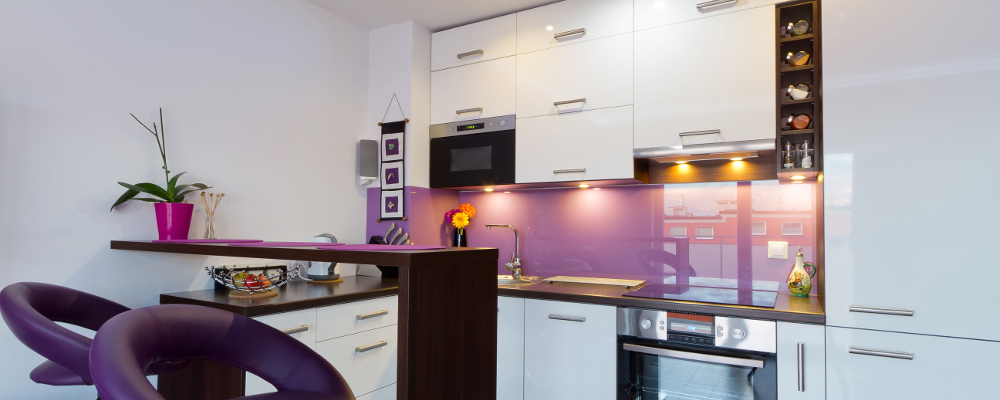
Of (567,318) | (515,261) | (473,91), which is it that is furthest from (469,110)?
(567,318)

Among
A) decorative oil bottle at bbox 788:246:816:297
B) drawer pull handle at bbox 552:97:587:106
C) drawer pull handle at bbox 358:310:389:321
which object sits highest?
drawer pull handle at bbox 552:97:587:106

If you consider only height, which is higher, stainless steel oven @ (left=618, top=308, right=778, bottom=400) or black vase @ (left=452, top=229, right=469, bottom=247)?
black vase @ (left=452, top=229, right=469, bottom=247)

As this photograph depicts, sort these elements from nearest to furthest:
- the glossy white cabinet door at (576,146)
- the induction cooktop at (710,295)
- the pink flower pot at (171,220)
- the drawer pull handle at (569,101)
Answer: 1. the pink flower pot at (171,220)
2. the induction cooktop at (710,295)
3. the glossy white cabinet door at (576,146)
4. the drawer pull handle at (569,101)

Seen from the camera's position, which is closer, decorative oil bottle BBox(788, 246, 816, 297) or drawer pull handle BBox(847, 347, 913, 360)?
drawer pull handle BBox(847, 347, 913, 360)

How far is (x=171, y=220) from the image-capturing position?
86.1 inches

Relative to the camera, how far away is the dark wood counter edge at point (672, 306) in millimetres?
2094

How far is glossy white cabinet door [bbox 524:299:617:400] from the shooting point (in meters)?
2.44

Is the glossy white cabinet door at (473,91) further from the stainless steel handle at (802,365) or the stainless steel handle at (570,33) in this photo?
the stainless steel handle at (802,365)

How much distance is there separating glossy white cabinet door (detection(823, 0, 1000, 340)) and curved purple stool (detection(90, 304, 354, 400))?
192 centimetres

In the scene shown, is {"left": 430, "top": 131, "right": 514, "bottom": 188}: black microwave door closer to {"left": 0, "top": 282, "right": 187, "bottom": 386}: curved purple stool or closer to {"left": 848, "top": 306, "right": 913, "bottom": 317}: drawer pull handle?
{"left": 848, "top": 306, "right": 913, "bottom": 317}: drawer pull handle

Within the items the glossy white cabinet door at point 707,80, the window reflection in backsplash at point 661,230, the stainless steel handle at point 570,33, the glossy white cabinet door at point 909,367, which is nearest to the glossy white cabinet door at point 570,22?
the stainless steel handle at point 570,33

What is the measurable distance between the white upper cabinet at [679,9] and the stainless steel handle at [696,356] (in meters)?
1.40

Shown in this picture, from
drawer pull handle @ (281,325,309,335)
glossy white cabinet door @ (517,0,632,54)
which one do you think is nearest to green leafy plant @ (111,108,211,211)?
drawer pull handle @ (281,325,309,335)

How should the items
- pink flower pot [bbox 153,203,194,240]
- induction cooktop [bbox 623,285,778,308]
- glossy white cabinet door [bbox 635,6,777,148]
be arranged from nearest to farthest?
1. pink flower pot [bbox 153,203,194,240]
2. induction cooktop [bbox 623,285,778,308]
3. glossy white cabinet door [bbox 635,6,777,148]
